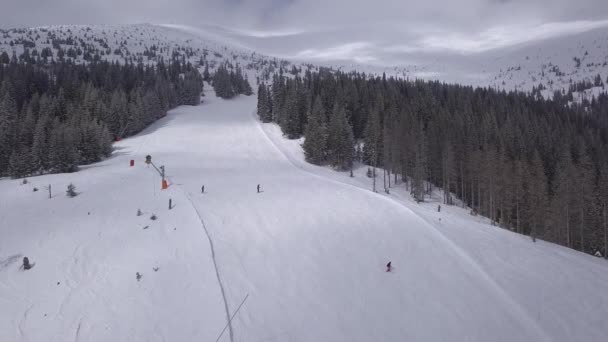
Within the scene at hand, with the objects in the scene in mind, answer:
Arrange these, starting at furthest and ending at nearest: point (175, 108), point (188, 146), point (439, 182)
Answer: point (175, 108), point (188, 146), point (439, 182)

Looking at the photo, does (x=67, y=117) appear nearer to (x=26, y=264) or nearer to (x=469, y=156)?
(x=26, y=264)

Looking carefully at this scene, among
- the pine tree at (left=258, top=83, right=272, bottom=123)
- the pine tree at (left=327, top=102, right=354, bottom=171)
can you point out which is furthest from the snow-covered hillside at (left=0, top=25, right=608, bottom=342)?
the pine tree at (left=258, top=83, right=272, bottom=123)

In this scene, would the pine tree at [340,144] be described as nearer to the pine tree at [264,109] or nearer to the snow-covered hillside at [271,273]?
the snow-covered hillside at [271,273]

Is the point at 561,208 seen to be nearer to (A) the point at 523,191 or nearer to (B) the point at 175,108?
(A) the point at 523,191

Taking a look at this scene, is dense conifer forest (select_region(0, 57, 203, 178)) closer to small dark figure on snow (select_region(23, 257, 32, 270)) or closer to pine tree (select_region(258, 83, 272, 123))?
pine tree (select_region(258, 83, 272, 123))

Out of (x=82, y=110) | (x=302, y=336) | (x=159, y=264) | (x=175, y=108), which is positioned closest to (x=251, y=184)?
(x=159, y=264)
